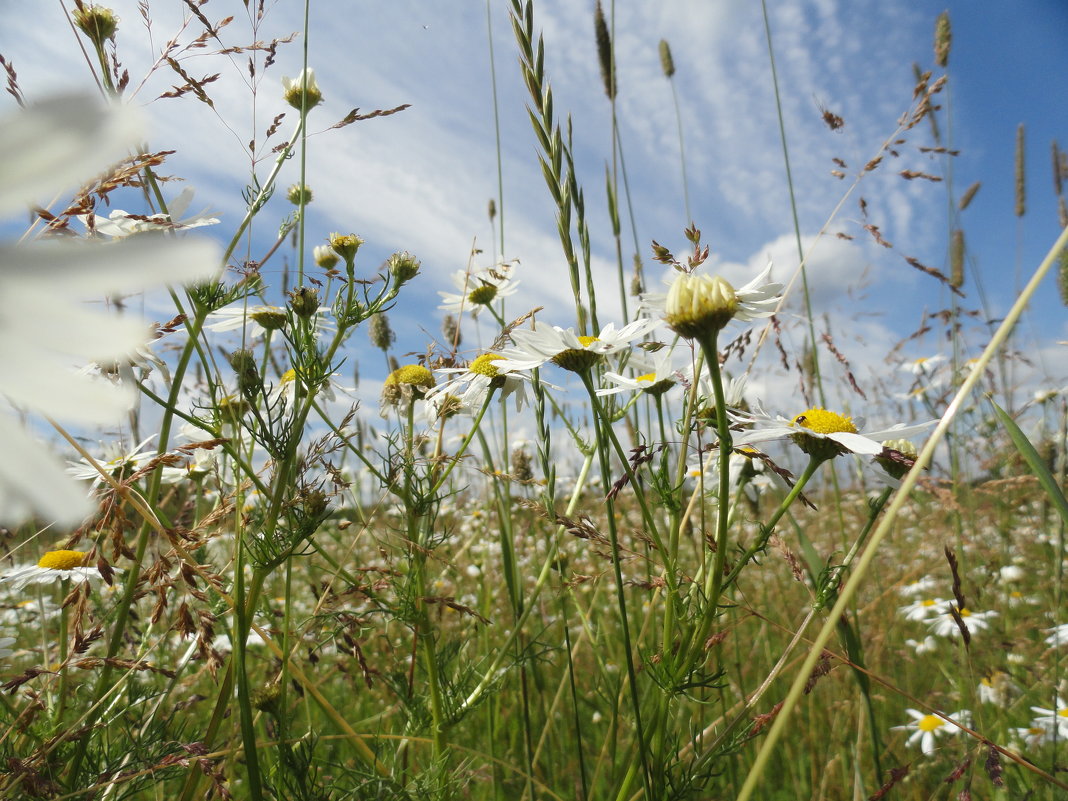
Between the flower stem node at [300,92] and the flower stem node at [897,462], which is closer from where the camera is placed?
the flower stem node at [897,462]

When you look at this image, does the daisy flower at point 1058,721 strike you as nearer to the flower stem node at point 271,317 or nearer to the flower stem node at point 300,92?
the flower stem node at point 271,317

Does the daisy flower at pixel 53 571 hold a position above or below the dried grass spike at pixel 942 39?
below

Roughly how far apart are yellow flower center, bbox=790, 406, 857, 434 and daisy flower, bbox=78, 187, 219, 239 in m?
0.77

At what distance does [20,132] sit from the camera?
185 mm

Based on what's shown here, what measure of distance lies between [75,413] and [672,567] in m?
0.62

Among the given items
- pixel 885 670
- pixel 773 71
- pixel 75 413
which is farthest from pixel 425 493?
pixel 885 670

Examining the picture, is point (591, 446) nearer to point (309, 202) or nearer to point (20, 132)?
point (309, 202)

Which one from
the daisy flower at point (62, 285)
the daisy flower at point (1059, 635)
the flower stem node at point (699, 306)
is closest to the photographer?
the daisy flower at point (62, 285)

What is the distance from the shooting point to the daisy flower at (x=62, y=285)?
0.18 meters

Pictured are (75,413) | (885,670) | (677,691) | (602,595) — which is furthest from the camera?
(602,595)

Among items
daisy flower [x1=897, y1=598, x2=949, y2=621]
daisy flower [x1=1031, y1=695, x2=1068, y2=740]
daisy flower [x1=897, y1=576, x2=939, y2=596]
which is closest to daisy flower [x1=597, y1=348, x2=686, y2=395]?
daisy flower [x1=1031, y1=695, x2=1068, y2=740]

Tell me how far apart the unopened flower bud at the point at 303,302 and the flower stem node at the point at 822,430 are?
0.65m

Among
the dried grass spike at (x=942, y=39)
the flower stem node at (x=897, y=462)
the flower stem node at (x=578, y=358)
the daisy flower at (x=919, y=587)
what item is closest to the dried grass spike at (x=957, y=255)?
the dried grass spike at (x=942, y=39)

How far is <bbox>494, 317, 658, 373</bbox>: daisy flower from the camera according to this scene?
86 centimetres
